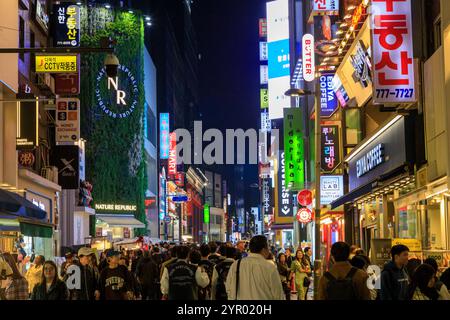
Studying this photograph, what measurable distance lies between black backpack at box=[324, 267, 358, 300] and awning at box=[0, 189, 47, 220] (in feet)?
30.7

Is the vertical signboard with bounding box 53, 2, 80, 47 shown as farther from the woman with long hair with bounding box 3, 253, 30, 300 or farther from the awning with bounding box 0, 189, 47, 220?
the woman with long hair with bounding box 3, 253, 30, 300

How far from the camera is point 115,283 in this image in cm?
1373

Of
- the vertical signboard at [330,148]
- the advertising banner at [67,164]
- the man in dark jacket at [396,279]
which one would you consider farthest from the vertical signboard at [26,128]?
the man in dark jacket at [396,279]

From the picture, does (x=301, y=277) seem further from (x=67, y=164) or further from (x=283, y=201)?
(x=283, y=201)

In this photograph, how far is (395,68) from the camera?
798 inches

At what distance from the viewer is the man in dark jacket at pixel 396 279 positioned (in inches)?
390

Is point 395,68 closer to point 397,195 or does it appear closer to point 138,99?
point 397,195

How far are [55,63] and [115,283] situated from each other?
36.3 feet

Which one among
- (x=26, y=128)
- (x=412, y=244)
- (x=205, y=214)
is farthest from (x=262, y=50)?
(x=412, y=244)

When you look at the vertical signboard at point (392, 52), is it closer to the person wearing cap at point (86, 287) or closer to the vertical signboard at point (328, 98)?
the person wearing cap at point (86, 287)

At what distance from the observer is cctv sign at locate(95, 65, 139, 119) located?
6981cm

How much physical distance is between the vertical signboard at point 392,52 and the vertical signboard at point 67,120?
52.1 ft

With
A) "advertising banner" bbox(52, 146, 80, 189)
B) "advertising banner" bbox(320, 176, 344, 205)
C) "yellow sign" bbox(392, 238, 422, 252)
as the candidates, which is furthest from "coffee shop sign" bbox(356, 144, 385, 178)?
"advertising banner" bbox(52, 146, 80, 189)
